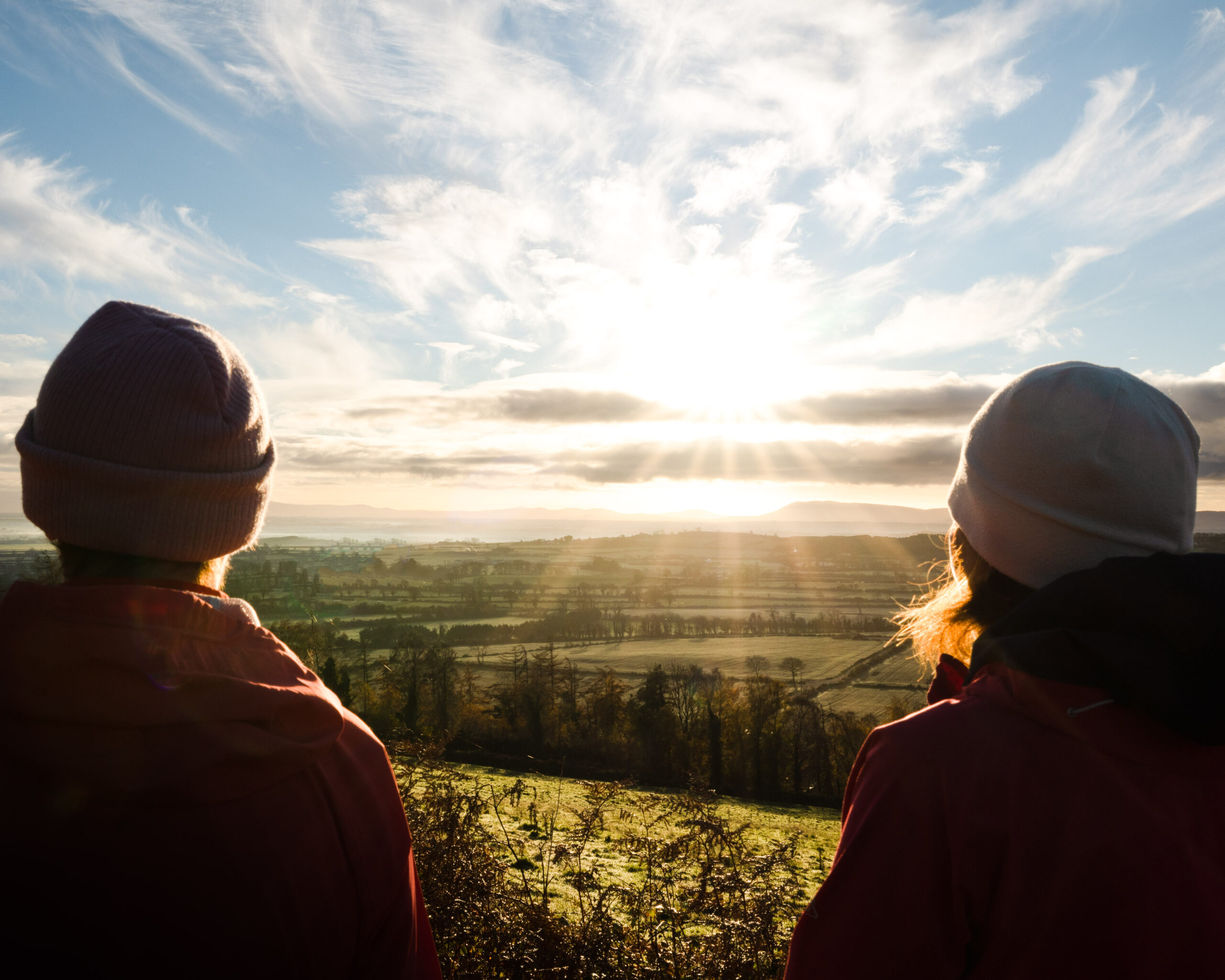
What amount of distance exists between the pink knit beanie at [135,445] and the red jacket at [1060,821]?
65.2 inches

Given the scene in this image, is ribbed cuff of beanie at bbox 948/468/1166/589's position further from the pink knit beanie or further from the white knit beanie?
the pink knit beanie

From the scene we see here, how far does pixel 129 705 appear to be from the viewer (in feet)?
4.02

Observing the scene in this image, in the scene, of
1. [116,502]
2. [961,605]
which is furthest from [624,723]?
[116,502]

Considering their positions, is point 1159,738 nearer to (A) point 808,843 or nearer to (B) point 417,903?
(B) point 417,903

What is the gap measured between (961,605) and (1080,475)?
54 cm

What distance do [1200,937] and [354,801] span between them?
176cm

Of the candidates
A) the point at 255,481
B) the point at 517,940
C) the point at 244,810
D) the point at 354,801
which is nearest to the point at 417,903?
the point at 354,801

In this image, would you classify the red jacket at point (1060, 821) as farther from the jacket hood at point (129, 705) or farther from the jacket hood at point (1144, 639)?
the jacket hood at point (129, 705)

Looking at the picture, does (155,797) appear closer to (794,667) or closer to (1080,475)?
(1080,475)

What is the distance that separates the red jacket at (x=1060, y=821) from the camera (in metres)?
1.31

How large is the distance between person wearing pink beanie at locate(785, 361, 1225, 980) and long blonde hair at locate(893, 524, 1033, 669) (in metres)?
0.32

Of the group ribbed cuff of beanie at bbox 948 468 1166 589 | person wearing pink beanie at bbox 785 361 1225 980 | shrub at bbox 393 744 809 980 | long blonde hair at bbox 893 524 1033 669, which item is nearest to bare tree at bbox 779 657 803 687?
shrub at bbox 393 744 809 980

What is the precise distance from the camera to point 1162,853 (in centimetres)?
132

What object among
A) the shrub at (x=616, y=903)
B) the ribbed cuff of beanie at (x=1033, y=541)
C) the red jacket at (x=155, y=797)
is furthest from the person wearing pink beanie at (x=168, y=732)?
the shrub at (x=616, y=903)
